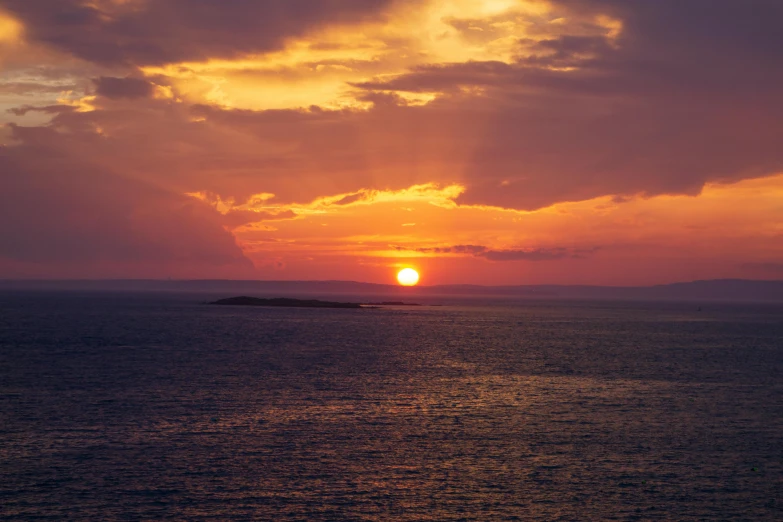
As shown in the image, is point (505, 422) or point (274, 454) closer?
point (274, 454)

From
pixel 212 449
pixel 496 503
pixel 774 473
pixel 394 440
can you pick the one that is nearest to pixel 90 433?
pixel 212 449

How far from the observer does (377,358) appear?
97000 mm

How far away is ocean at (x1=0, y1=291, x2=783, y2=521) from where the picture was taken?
33.3 meters

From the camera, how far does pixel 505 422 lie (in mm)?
51469

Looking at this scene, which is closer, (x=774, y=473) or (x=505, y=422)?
(x=774, y=473)

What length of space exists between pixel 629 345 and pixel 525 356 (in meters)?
37.1

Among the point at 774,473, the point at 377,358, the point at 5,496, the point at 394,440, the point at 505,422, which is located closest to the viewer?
the point at 5,496

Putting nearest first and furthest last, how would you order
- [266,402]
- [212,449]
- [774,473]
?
[774,473], [212,449], [266,402]

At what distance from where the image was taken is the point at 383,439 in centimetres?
4553

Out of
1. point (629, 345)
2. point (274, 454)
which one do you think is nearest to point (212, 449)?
point (274, 454)

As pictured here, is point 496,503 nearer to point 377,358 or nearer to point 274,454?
point 274,454

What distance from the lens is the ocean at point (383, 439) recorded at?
3328 centimetres

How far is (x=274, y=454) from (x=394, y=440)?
777 cm

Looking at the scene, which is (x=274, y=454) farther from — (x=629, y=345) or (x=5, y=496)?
(x=629, y=345)
